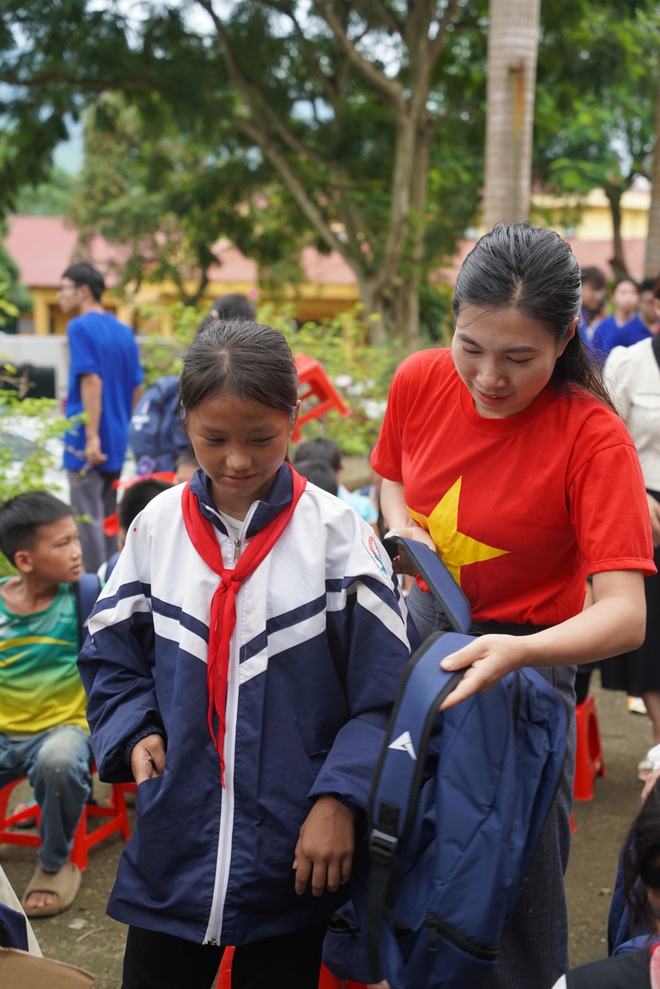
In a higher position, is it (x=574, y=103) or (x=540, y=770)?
(x=574, y=103)

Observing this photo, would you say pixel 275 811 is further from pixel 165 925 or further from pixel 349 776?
pixel 165 925

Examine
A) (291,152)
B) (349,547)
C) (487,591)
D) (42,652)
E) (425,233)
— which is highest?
(291,152)

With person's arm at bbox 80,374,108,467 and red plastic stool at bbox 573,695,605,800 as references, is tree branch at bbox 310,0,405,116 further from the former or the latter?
red plastic stool at bbox 573,695,605,800

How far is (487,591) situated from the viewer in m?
1.87

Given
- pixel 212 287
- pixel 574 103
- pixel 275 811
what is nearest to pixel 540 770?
pixel 275 811

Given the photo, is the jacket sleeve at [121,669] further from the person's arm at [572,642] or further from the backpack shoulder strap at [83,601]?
the backpack shoulder strap at [83,601]

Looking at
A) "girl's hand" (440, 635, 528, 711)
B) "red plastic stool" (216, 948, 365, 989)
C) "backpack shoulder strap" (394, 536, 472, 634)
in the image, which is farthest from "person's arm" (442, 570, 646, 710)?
"red plastic stool" (216, 948, 365, 989)

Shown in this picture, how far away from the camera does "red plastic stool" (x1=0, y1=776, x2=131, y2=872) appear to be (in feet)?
9.92

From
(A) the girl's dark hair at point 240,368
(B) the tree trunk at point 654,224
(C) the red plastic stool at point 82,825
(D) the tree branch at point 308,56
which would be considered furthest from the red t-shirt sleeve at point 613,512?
(D) the tree branch at point 308,56

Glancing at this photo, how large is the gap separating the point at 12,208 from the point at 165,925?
12669mm

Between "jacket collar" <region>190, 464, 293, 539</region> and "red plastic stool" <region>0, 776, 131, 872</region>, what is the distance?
155 cm

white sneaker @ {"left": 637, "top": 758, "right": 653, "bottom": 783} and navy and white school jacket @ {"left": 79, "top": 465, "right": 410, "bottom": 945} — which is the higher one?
navy and white school jacket @ {"left": 79, "top": 465, "right": 410, "bottom": 945}

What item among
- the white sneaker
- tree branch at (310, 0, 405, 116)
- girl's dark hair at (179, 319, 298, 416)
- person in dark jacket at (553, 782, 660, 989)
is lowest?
the white sneaker

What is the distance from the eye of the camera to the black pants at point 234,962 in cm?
173
